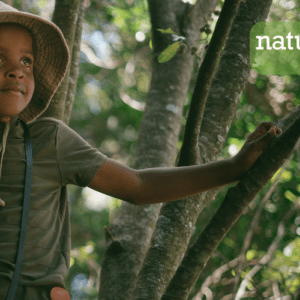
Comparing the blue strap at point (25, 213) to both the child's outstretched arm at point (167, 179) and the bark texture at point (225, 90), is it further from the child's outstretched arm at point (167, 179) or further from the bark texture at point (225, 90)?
the bark texture at point (225, 90)

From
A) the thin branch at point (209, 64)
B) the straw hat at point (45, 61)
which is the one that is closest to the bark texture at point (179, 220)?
the thin branch at point (209, 64)

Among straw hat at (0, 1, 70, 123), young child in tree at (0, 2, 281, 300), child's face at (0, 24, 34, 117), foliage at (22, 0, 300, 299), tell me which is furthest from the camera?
foliage at (22, 0, 300, 299)

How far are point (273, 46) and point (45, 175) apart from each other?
71.3 inches

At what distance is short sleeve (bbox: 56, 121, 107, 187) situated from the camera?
4.79 ft

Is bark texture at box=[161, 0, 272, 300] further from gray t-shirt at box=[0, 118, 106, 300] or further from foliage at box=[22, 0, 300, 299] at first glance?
gray t-shirt at box=[0, 118, 106, 300]

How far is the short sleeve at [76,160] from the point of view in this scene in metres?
1.46

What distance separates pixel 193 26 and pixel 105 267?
205 centimetres

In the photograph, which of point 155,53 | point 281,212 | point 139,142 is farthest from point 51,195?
point 281,212

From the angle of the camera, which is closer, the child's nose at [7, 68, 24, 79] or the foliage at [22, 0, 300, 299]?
the child's nose at [7, 68, 24, 79]

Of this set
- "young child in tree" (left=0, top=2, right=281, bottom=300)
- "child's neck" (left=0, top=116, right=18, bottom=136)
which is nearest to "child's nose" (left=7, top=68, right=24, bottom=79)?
"young child in tree" (left=0, top=2, right=281, bottom=300)

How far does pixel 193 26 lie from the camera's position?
331cm

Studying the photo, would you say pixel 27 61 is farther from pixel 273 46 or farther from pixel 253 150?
pixel 273 46

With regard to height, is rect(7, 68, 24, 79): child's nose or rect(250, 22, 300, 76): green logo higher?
rect(250, 22, 300, 76): green logo

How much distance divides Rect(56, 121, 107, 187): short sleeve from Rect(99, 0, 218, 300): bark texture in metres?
1.03
